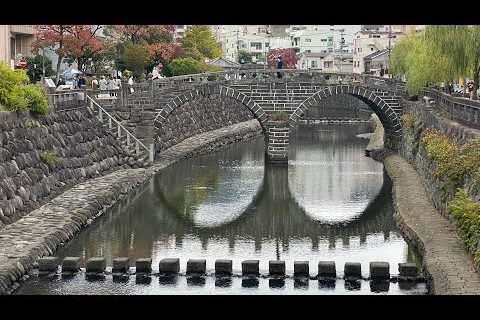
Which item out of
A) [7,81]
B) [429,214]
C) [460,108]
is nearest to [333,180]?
[460,108]

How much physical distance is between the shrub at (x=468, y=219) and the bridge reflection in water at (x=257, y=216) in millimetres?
3075

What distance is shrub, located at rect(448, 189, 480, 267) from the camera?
20.9 meters

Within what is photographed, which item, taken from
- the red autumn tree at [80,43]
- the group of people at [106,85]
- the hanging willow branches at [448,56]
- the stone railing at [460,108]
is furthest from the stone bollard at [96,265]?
the red autumn tree at [80,43]

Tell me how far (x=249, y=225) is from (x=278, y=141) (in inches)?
732

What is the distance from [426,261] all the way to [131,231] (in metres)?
12.4

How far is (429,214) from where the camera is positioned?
1138 inches

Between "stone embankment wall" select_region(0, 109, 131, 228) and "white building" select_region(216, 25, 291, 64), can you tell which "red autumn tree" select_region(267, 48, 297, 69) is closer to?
"white building" select_region(216, 25, 291, 64)

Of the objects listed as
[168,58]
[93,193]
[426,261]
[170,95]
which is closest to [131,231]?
[93,193]

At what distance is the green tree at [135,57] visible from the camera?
201 ft

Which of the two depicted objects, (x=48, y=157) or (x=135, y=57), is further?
(x=135, y=57)

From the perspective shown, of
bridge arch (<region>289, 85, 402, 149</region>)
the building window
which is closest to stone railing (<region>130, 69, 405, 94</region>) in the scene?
bridge arch (<region>289, 85, 402, 149</region>)

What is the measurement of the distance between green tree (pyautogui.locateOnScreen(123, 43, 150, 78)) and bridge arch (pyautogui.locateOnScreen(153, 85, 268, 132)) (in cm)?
1200

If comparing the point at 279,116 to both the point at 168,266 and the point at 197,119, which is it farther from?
the point at 168,266
